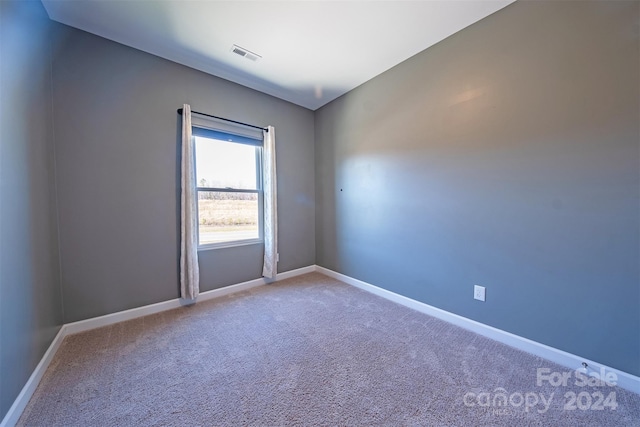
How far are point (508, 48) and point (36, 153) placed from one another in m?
3.60

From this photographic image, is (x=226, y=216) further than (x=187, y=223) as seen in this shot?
Yes

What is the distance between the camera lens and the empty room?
1305mm

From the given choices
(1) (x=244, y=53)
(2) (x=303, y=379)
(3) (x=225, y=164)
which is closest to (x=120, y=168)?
(3) (x=225, y=164)

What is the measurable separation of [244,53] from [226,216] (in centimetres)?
182

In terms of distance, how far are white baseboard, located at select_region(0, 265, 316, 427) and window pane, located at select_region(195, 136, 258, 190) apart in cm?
131

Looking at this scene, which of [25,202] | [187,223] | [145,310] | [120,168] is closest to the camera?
[25,202]

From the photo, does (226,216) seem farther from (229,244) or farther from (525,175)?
(525,175)

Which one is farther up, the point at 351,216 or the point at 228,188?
the point at 228,188

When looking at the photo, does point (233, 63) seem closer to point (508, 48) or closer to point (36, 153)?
point (36, 153)

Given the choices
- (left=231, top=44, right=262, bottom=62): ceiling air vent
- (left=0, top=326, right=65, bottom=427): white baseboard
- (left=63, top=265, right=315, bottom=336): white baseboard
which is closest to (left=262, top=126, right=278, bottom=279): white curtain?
(left=63, top=265, right=315, bottom=336): white baseboard

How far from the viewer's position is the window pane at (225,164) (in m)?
2.63

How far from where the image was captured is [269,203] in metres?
3.04

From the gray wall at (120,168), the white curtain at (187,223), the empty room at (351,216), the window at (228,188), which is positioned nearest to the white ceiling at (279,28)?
the empty room at (351,216)

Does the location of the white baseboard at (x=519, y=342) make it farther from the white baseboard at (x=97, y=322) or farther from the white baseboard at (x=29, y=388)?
the white baseboard at (x=29, y=388)
